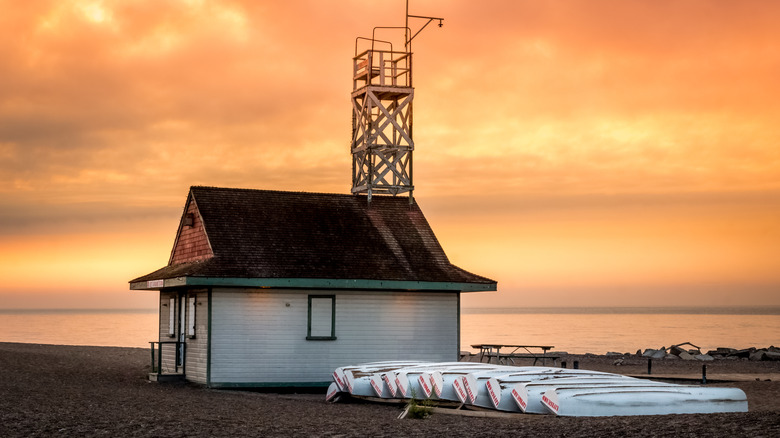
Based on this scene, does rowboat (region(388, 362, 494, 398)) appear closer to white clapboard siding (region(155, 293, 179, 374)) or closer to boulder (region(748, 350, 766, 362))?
white clapboard siding (region(155, 293, 179, 374))

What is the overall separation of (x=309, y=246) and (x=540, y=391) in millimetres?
9852

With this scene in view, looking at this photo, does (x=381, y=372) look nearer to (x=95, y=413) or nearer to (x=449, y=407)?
(x=449, y=407)

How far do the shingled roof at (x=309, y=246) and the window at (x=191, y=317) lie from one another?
851 mm

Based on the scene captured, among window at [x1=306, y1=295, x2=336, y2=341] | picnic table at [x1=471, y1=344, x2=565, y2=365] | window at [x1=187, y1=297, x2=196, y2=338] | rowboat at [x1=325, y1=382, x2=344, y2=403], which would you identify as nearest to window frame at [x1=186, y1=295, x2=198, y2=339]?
window at [x1=187, y1=297, x2=196, y2=338]

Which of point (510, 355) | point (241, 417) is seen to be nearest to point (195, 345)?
point (241, 417)

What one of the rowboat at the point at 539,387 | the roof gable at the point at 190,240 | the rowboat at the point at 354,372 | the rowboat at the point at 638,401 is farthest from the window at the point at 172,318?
the rowboat at the point at 638,401

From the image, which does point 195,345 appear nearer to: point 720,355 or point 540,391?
point 540,391

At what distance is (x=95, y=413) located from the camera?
17469 mm

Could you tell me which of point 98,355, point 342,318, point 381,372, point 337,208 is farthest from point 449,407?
point 98,355

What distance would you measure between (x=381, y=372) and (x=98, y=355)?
2023 centimetres

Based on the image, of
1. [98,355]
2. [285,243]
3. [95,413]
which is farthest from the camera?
[98,355]

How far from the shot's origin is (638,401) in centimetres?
1734

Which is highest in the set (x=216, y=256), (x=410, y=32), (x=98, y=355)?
(x=410, y=32)

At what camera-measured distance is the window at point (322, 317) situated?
2505 centimetres
